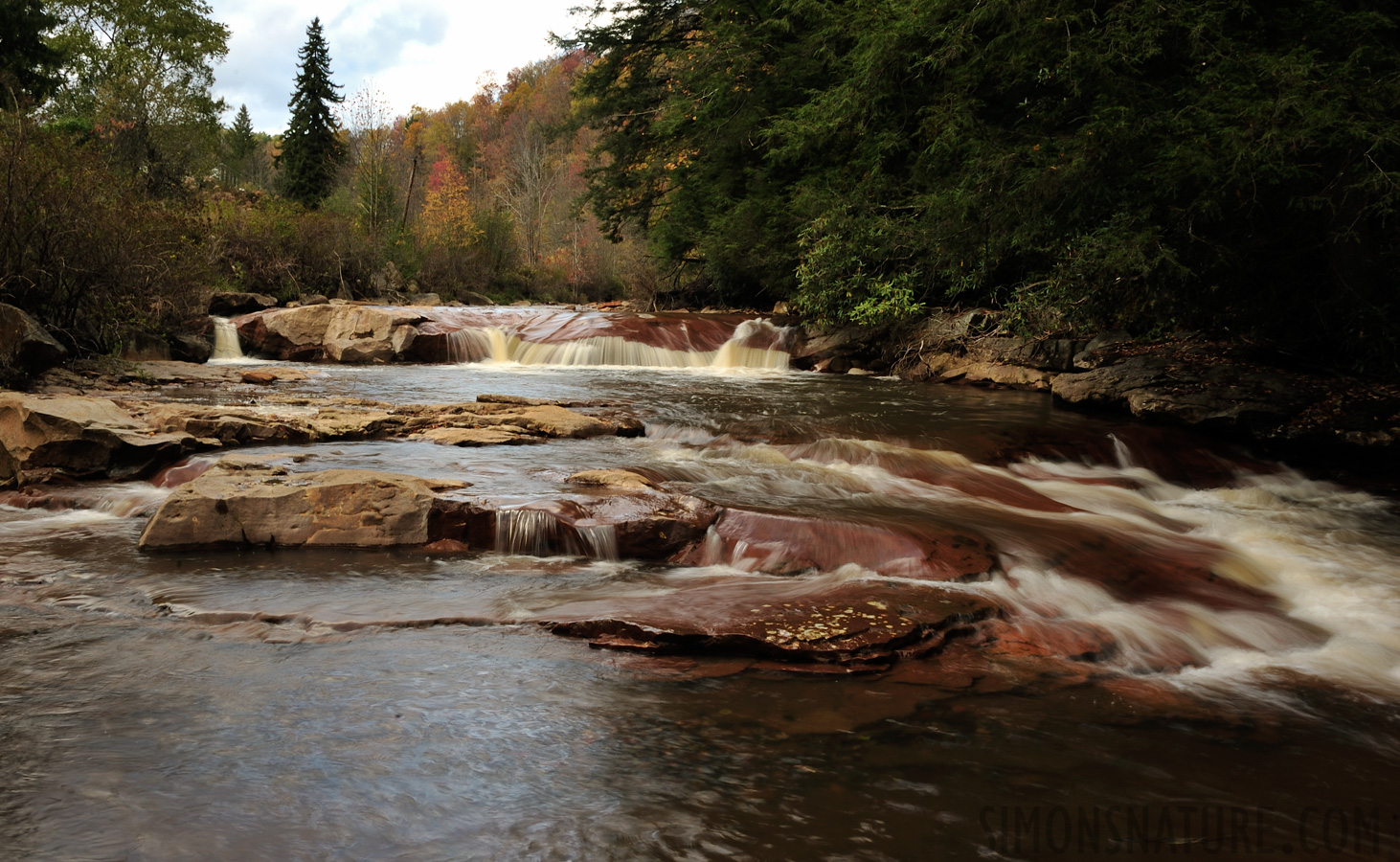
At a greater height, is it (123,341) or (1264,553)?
(123,341)

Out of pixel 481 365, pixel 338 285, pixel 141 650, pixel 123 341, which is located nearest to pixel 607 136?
pixel 338 285

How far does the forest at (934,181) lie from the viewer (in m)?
8.83

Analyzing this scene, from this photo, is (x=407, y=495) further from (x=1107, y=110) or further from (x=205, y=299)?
(x=205, y=299)

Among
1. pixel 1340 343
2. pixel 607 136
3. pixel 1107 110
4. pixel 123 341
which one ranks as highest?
pixel 607 136

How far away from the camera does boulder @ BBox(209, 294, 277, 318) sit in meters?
19.9

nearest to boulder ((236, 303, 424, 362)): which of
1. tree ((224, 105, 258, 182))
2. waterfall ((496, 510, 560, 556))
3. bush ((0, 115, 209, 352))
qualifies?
bush ((0, 115, 209, 352))

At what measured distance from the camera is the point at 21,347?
995cm

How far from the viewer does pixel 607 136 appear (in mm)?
27328

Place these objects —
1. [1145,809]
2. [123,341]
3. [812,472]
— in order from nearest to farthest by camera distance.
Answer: [1145,809]
[812,472]
[123,341]

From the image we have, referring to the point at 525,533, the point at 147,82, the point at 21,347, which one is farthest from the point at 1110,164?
the point at 147,82

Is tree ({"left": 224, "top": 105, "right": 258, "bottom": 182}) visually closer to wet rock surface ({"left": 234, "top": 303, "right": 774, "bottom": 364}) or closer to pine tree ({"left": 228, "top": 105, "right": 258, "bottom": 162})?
pine tree ({"left": 228, "top": 105, "right": 258, "bottom": 162})

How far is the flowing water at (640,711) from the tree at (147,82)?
26484 mm

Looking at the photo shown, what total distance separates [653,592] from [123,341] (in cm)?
1289

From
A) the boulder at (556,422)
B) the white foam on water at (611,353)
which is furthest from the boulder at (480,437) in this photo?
the white foam on water at (611,353)
